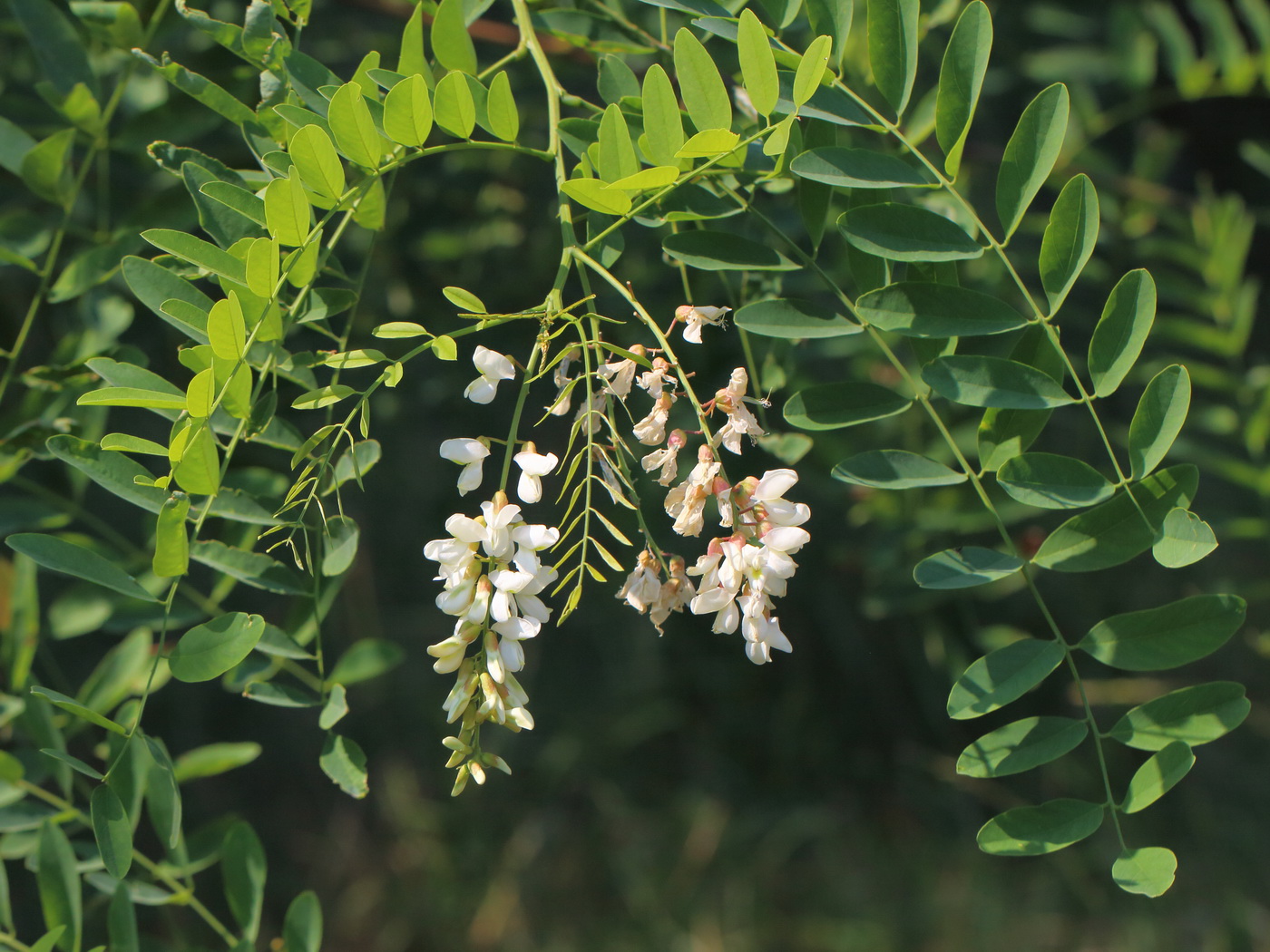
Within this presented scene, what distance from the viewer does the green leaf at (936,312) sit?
62cm

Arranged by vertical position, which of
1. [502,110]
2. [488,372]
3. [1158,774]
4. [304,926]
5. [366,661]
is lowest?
[304,926]

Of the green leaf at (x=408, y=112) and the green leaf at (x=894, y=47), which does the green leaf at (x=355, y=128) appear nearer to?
the green leaf at (x=408, y=112)

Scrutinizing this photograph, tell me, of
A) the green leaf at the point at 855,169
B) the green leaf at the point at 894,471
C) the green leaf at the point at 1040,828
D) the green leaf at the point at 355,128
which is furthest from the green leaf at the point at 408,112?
the green leaf at the point at 1040,828

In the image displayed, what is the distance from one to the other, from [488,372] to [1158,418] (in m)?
0.42

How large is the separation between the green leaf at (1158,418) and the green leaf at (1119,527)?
1 cm

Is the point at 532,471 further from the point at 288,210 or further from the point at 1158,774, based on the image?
the point at 1158,774

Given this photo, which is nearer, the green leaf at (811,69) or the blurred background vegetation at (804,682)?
the green leaf at (811,69)

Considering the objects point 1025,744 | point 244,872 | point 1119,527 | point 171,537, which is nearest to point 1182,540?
point 1119,527

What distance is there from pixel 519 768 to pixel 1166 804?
3.62ft

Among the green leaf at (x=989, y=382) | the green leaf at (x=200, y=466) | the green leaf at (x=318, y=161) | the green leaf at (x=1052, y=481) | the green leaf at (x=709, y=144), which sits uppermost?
the green leaf at (x=709, y=144)

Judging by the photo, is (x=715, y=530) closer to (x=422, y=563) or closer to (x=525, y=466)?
(x=422, y=563)

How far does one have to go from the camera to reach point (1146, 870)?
1.93ft

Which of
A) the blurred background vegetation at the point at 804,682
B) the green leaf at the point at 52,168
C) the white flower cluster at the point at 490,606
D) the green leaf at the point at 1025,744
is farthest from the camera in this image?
the blurred background vegetation at the point at 804,682

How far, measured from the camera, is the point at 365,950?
1665 mm
